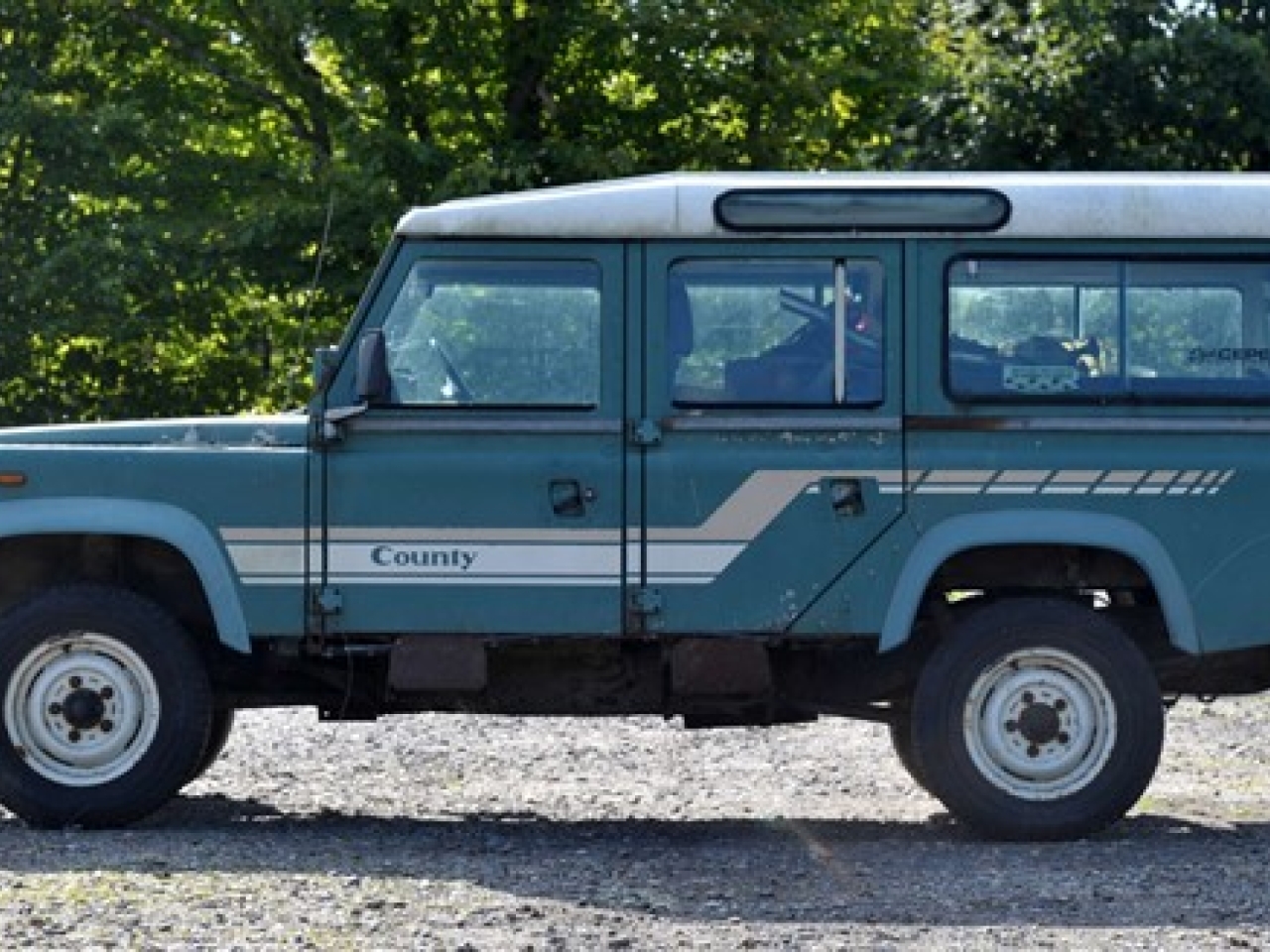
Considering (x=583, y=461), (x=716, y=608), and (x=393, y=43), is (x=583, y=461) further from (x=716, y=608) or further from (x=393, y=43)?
(x=393, y=43)

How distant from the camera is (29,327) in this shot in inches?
1175

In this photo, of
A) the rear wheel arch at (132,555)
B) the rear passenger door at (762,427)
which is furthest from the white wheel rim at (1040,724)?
the rear wheel arch at (132,555)

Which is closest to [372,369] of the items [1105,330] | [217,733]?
[217,733]

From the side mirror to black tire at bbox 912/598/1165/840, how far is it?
2.19 meters

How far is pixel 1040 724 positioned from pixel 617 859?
1.68m

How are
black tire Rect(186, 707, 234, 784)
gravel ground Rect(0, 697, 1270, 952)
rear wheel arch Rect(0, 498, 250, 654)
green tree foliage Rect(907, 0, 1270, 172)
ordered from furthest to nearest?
green tree foliage Rect(907, 0, 1270, 172), black tire Rect(186, 707, 234, 784), rear wheel arch Rect(0, 498, 250, 654), gravel ground Rect(0, 697, 1270, 952)

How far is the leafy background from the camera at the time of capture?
95.2 feet

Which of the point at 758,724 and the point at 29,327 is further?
the point at 29,327

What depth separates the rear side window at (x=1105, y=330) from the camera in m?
11.7

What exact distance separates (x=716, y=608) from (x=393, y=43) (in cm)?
1941

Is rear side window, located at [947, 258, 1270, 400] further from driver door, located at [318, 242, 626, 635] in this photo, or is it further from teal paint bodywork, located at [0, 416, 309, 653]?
teal paint bodywork, located at [0, 416, 309, 653]

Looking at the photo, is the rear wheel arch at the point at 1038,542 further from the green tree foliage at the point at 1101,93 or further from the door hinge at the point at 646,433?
the green tree foliage at the point at 1101,93

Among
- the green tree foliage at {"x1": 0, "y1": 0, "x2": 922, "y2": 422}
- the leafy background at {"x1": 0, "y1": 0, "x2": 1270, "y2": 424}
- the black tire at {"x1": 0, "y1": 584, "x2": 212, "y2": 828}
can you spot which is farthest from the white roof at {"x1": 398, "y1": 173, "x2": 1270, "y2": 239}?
the green tree foliage at {"x1": 0, "y1": 0, "x2": 922, "y2": 422}

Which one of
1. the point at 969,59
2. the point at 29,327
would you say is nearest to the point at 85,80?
the point at 29,327
